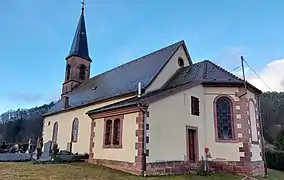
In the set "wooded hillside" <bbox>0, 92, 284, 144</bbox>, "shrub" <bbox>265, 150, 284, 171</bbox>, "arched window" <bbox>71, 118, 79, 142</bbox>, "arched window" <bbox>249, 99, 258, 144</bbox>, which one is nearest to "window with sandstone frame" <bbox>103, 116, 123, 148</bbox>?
"arched window" <bbox>71, 118, 79, 142</bbox>

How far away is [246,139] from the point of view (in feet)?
43.6

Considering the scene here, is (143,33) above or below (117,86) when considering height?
above

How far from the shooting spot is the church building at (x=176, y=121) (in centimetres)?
1155

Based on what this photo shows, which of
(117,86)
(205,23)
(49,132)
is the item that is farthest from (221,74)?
(49,132)

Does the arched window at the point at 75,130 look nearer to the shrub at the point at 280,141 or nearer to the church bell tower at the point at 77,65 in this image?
the church bell tower at the point at 77,65

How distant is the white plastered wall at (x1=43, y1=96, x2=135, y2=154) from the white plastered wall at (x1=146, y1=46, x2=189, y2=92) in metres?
2.50

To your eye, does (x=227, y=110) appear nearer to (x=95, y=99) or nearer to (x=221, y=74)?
(x=221, y=74)

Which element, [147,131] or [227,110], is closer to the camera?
[147,131]

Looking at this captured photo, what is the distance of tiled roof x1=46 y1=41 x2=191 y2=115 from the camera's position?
55.3ft

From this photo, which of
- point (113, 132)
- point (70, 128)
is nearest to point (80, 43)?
point (70, 128)

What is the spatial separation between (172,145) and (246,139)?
4254 mm

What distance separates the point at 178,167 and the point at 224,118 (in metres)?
Answer: 4.09

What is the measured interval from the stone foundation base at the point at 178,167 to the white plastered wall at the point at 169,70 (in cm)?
495

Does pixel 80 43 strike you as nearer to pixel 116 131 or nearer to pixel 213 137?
pixel 116 131
